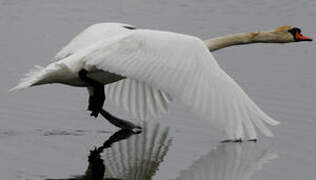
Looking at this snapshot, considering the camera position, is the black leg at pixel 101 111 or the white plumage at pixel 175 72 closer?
the white plumage at pixel 175 72

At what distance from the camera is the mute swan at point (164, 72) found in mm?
6875

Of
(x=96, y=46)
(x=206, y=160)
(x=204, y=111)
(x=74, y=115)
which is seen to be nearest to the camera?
(x=204, y=111)

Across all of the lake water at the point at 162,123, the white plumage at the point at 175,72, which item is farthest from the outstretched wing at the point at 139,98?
the white plumage at the point at 175,72

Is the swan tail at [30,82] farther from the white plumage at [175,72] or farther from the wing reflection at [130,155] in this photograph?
the wing reflection at [130,155]

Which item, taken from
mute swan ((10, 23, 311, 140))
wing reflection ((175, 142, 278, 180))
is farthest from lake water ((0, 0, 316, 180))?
mute swan ((10, 23, 311, 140))

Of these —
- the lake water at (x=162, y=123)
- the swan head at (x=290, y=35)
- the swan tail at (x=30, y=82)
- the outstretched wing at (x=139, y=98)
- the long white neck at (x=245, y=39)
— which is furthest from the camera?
the swan head at (x=290, y=35)

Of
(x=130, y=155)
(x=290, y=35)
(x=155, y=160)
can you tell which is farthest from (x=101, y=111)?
(x=290, y=35)

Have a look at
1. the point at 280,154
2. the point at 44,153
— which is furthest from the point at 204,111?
the point at 44,153

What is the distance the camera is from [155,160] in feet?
24.4

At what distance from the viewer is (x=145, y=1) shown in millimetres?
A: 17562

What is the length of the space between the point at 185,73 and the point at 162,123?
5.78 ft

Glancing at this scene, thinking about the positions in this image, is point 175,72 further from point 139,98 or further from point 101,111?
point 139,98

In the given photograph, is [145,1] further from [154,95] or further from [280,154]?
[280,154]

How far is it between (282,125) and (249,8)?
8275mm
